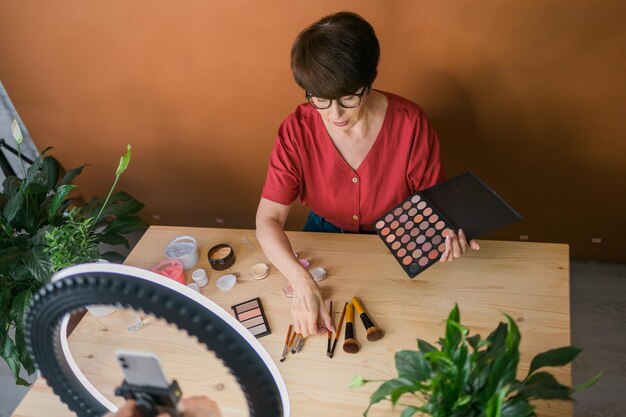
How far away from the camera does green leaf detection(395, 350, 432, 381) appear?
78 centimetres

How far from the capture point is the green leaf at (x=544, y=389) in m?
0.76

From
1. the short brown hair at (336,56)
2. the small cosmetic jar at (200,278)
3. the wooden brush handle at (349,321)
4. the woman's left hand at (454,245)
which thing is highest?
the short brown hair at (336,56)

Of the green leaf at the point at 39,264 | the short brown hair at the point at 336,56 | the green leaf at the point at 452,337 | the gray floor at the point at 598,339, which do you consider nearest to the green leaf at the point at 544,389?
the green leaf at the point at 452,337

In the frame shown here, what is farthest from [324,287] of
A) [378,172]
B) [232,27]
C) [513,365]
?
[232,27]

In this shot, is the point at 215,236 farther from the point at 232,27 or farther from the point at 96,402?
the point at 96,402

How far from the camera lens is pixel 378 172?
1477mm

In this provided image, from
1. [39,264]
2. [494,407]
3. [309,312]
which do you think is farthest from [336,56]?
[39,264]

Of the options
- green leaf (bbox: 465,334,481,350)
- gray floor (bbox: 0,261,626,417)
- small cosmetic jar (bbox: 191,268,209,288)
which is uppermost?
green leaf (bbox: 465,334,481,350)

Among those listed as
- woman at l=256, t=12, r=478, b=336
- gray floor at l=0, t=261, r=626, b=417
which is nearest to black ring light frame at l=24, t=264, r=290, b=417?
woman at l=256, t=12, r=478, b=336

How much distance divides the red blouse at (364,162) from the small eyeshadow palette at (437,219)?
6.6 inches

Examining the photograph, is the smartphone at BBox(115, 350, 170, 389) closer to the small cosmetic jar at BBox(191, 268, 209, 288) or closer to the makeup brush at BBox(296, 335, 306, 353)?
the makeup brush at BBox(296, 335, 306, 353)

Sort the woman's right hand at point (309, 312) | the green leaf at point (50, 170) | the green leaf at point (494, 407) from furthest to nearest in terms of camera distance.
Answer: the green leaf at point (50, 170) < the woman's right hand at point (309, 312) < the green leaf at point (494, 407)

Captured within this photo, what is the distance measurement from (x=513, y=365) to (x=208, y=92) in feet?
5.17

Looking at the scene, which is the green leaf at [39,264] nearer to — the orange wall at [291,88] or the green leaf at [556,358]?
the orange wall at [291,88]
